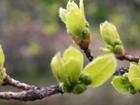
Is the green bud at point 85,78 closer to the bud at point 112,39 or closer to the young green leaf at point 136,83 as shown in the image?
the young green leaf at point 136,83

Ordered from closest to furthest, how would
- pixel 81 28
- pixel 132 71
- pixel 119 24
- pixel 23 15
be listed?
pixel 132 71 < pixel 81 28 < pixel 119 24 < pixel 23 15

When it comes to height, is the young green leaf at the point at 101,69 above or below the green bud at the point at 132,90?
above

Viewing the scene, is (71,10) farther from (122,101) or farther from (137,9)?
(122,101)

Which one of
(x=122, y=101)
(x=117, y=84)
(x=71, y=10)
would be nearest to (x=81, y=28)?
(x=71, y=10)

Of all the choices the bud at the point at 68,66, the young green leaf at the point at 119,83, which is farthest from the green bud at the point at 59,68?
the young green leaf at the point at 119,83

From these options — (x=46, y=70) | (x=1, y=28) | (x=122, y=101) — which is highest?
(x=1, y=28)

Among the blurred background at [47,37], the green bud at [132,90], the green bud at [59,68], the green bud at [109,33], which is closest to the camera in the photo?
the green bud at [59,68]
